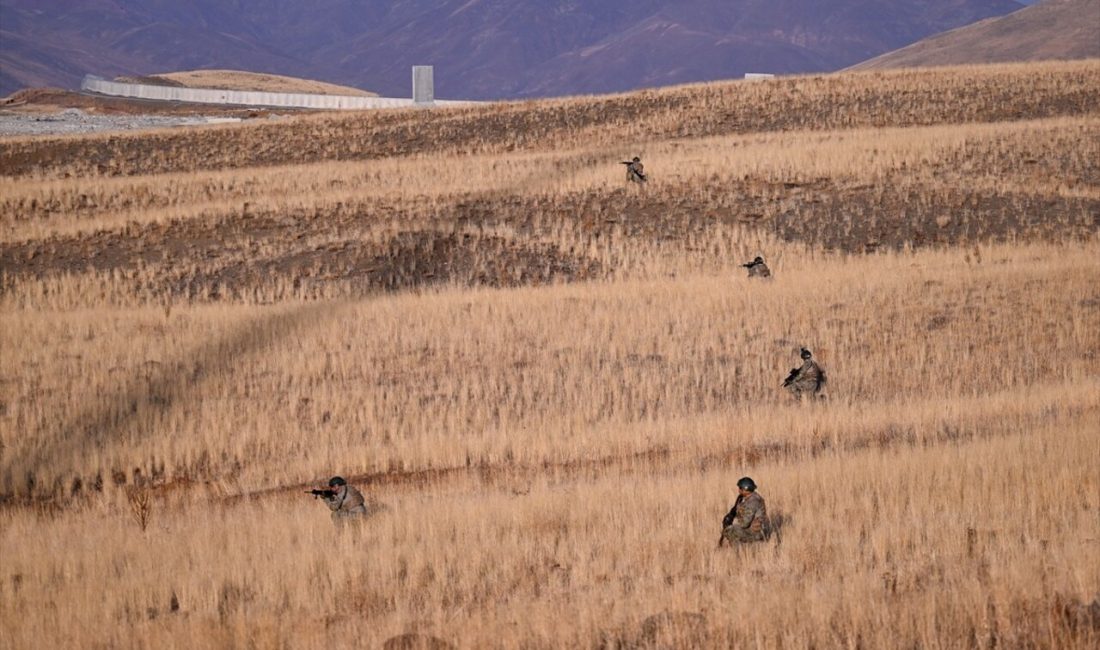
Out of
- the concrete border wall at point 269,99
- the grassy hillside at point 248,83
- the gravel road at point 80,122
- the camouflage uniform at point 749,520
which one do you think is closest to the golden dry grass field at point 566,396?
the camouflage uniform at point 749,520

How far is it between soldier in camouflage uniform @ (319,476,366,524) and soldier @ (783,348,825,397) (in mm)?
6271

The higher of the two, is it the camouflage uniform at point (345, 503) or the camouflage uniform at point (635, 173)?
the camouflage uniform at point (635, 173)

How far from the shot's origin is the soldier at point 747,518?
9.12 metres

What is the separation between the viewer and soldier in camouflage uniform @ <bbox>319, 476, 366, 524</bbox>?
1089cm

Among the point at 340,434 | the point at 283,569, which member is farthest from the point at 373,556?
the point at 340,434

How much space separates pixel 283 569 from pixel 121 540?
Result: 2.23 m

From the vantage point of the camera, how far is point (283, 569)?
9.27 m

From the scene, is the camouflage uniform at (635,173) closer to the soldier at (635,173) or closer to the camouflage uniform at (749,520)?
the soldier at (635,173)

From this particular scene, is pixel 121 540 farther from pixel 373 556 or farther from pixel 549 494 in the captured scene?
pixel 549 494

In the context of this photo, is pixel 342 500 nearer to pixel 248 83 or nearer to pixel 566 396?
pixel 566 396

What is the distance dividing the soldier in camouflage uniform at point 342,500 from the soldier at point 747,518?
3.40 meters

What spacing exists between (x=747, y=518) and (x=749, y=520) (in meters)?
0.02

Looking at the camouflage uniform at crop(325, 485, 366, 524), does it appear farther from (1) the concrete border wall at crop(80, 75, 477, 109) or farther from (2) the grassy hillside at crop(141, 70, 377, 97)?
(2) the grassy hillside at crop(141, 70, 377, 97)

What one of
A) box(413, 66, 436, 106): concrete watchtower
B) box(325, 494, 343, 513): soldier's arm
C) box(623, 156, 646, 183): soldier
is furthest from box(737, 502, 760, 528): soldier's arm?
box(413, 66, 436, 106): concrete watchtower
